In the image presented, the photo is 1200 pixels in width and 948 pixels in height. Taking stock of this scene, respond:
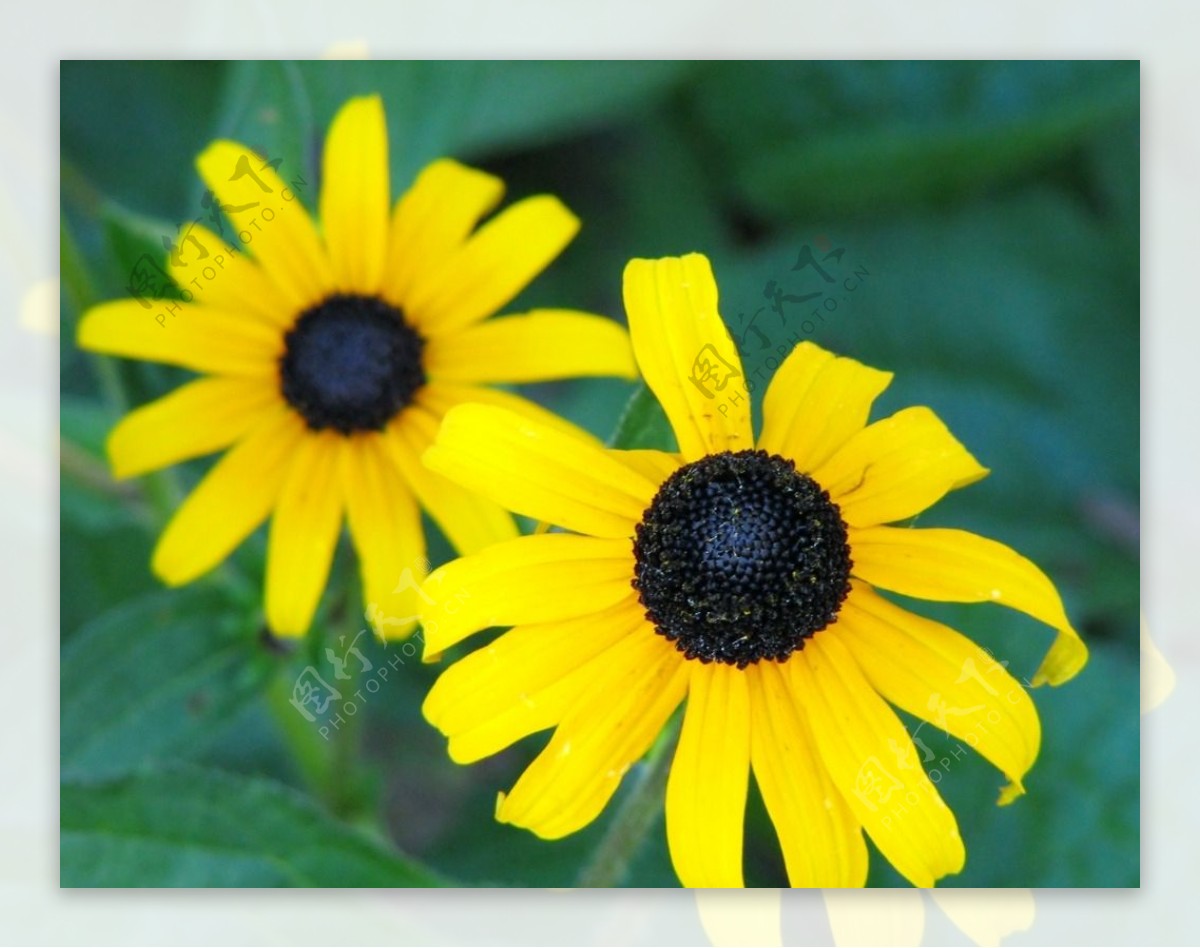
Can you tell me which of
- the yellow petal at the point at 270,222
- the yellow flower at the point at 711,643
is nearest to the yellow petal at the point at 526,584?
the yellow flower at the point at 711,643

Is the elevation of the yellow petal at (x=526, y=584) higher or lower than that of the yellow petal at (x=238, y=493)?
lower

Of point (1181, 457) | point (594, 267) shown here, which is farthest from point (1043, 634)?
point (594, 267)

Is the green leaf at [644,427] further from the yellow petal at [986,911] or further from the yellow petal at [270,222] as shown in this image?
the yellow petal at [986,911]

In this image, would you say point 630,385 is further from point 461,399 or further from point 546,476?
point 546,476

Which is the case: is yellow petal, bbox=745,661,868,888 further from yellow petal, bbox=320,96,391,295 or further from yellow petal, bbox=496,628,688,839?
yellow petal, bbox=320,96,391,295

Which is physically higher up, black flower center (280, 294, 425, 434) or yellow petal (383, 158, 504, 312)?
yellow petal (383, 158, 504, 312)

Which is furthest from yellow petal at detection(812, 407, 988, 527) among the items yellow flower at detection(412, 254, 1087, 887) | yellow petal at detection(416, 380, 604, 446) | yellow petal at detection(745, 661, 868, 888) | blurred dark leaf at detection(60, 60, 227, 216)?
blurred dark leaf at detection(60, 60, 227, 216)

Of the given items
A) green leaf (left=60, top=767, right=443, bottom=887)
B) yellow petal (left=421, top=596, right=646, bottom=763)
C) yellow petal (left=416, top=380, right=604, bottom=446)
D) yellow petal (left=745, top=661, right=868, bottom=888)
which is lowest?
green leaf (left=60, top=767, right=443, bottom=887)

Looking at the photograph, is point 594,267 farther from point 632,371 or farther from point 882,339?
point 632,371
